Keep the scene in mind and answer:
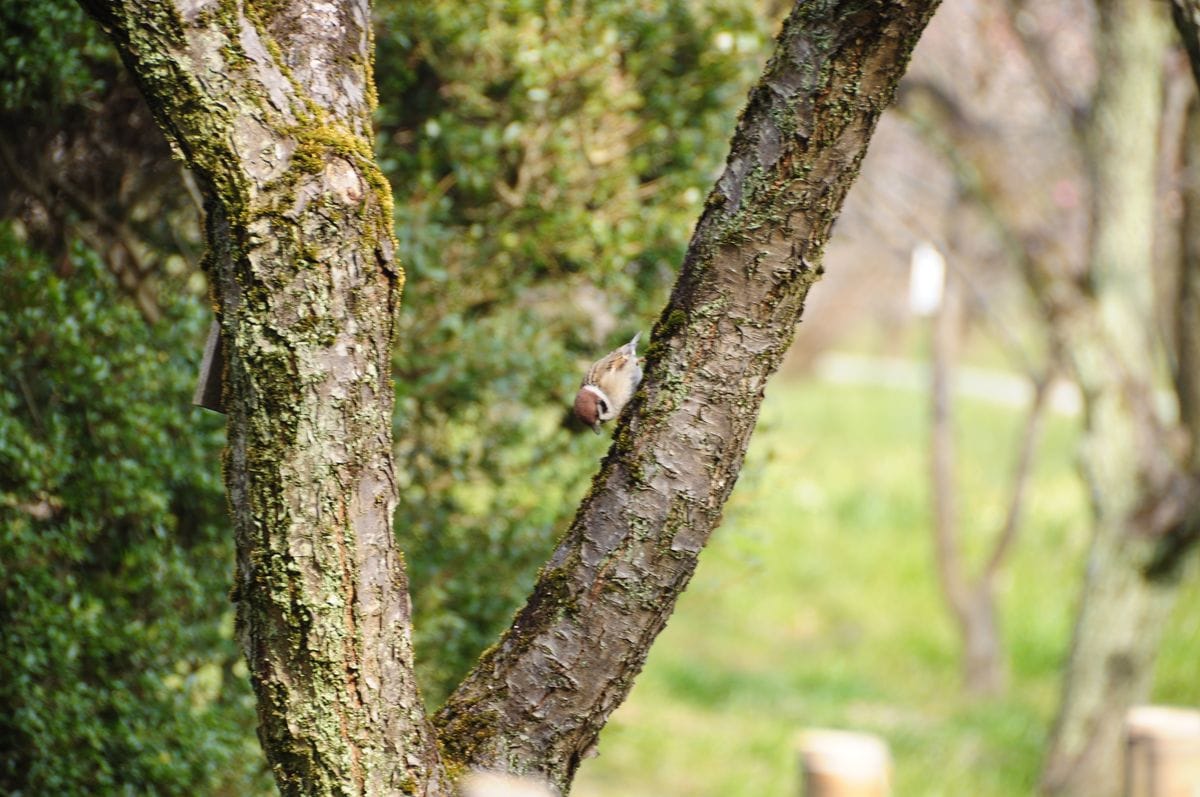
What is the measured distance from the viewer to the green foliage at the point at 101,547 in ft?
10.3

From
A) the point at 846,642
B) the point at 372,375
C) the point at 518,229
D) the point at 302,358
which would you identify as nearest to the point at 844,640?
the point at 846,642

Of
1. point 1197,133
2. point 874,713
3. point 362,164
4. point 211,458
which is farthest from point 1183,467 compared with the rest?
point 362,164

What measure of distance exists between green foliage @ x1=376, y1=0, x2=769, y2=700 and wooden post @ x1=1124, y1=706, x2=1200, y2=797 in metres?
1.85

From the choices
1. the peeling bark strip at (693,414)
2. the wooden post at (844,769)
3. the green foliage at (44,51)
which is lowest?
the wooden post at (844,769)

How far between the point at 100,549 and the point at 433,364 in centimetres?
114

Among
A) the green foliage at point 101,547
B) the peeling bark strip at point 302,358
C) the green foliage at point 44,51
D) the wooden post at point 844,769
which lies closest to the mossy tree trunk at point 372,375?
the peeling bark strip at point 302,358

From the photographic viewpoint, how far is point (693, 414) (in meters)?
2.25

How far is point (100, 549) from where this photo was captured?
345cm

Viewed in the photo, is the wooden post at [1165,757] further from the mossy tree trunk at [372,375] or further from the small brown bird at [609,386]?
the small brown bird at [609,386]

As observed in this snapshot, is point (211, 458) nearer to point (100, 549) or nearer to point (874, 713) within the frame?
point (100, 549)

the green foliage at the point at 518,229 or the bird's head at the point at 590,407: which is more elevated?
the green foliage at the point at 518,229

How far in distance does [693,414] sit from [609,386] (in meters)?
0.73

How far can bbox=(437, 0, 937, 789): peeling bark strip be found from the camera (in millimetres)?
2199

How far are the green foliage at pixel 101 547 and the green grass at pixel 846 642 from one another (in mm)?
1530
